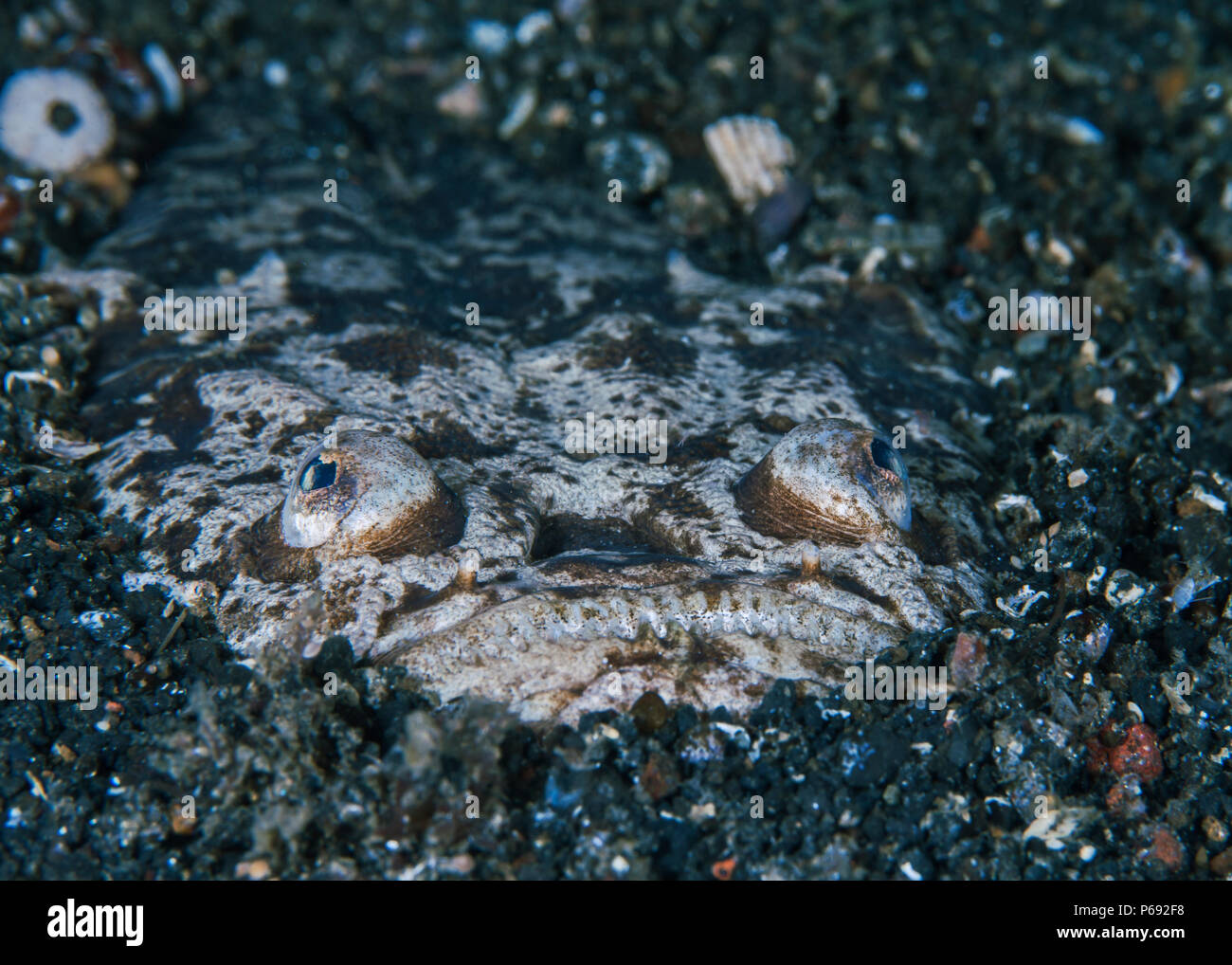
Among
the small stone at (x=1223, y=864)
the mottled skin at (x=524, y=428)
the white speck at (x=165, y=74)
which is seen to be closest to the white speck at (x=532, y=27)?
the mottled skin at (x=524, y=428)

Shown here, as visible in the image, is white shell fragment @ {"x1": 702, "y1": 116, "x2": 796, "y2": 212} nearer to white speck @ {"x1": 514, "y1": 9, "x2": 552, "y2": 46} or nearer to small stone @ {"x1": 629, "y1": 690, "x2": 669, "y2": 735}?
white speck @ {"x1": 514, "y1": 9, "x2": 552, "y2": 46}

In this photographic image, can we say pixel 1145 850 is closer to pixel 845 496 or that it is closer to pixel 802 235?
pixel 845 496

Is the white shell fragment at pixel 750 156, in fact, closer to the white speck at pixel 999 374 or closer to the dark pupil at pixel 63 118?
the white speck at pixel 999 374

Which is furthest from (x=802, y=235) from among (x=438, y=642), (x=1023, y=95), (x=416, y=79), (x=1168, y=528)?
(x=438, y=642)

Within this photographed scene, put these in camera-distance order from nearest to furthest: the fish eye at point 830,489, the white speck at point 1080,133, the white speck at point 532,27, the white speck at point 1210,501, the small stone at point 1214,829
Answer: the small stone at point 1214,829, the fish eye at point 830,489, the white speck at point 1210,501, the white speck at point 1080,133, the white speck at point 532,27

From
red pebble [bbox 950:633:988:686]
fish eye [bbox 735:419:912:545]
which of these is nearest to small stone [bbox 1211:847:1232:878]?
red pebble [bbox 950:633:988:686]
